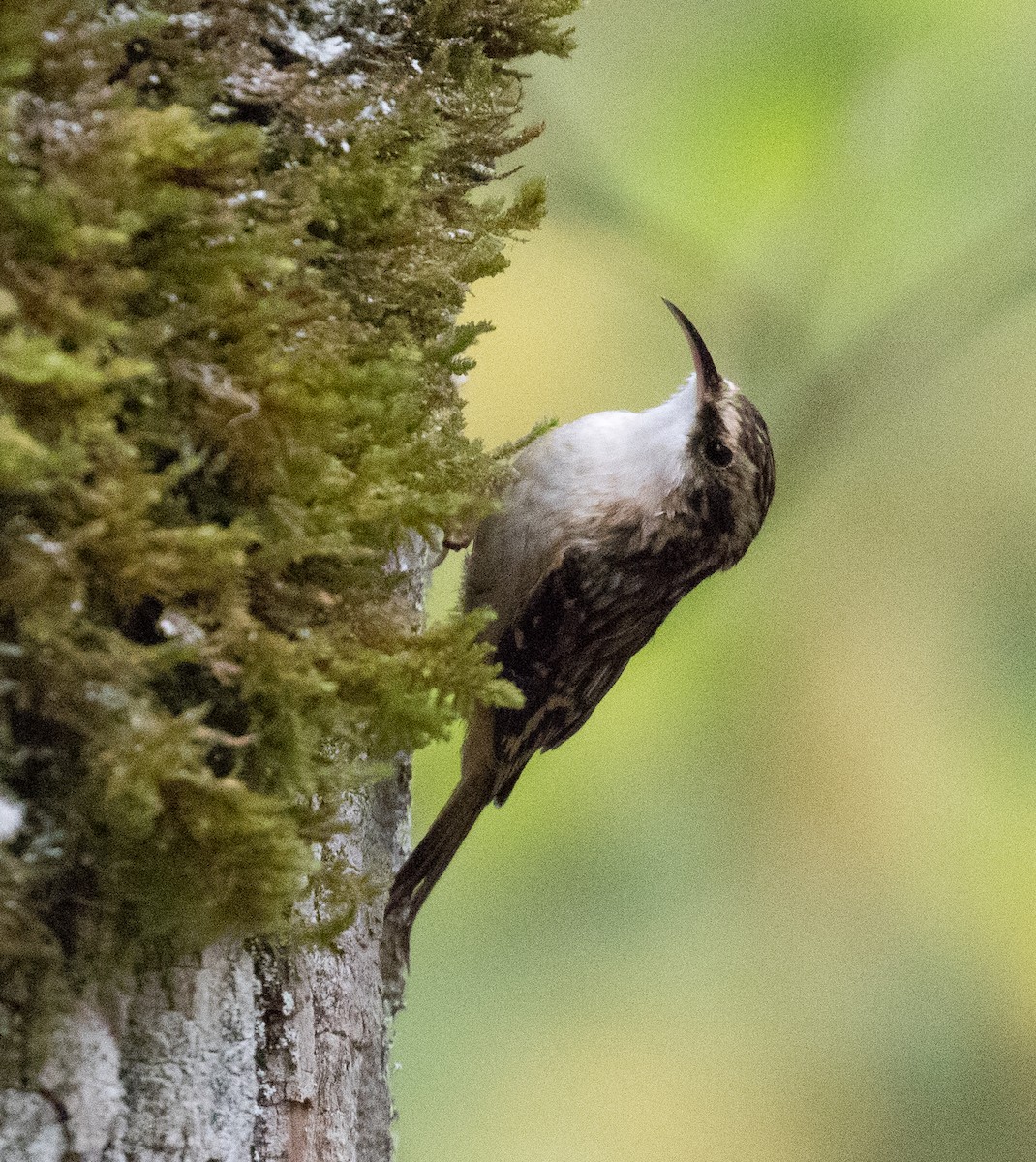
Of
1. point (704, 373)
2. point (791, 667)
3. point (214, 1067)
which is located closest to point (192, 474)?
point (214, 1067)

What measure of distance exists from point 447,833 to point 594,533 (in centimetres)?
52

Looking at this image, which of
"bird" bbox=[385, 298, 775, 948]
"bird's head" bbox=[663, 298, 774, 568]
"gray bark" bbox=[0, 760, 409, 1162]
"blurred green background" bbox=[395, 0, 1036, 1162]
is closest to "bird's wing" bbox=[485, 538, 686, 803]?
"bird" bbox=[385, 298, 775, 948]

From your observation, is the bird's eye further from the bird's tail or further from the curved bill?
the bird's tail

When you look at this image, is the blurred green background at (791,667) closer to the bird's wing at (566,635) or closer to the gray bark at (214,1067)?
the bird's wing at (566,635)

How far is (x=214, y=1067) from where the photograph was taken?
0.88 m

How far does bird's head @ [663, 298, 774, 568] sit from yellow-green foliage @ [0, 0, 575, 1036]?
34.2 inches

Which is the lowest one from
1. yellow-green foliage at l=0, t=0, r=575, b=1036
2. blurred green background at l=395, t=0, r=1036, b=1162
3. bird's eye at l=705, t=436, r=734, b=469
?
blurred green background at l=395, t=0, r=1036, b=1162

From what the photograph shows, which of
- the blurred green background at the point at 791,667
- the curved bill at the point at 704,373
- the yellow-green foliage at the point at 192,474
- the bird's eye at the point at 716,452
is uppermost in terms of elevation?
the yellow-green foliage at the point at 192,474

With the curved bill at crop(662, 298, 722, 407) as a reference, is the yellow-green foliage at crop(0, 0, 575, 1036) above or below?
above

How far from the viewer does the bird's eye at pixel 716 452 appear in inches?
71.6

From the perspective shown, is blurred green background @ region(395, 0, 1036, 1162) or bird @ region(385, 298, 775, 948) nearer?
bird @ region(385, 298, 775, 948)

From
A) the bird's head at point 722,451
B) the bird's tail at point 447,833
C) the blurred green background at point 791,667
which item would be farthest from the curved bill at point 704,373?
the blurred green background at point 791,667

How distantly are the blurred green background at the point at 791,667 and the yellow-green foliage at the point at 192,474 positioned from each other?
2.16 meters

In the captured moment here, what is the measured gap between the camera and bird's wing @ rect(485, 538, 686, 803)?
187 centimetres
